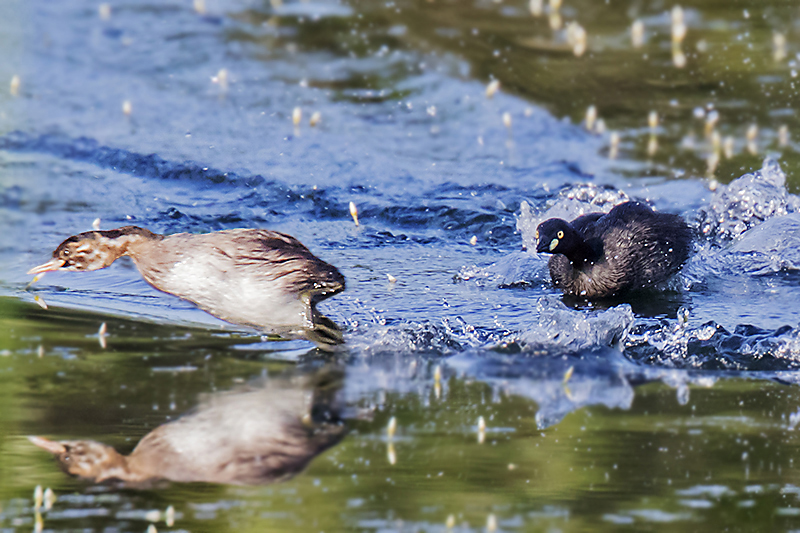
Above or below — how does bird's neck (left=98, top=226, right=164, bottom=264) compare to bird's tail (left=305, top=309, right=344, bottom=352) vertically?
above

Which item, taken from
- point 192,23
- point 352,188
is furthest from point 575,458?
point 192,23

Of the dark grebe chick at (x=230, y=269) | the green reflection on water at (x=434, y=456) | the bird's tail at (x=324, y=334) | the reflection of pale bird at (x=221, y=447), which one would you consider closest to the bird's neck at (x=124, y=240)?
the dark grebe chick at (x=230, y=269)

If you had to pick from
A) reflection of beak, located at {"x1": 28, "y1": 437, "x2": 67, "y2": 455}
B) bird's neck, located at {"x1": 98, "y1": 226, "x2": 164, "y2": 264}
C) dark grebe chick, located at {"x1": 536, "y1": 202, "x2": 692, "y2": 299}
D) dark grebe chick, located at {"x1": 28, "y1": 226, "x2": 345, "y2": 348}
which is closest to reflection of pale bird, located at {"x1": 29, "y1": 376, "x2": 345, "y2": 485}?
reflection of beak, located at {"x1": 28, "y1": 437, "x2": 67, "y2": 455}

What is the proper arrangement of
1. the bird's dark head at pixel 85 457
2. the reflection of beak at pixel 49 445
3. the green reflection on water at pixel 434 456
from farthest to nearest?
the reflection of beak at pixel 49 445 → the bird's dark head at pixel 85 457 → the green reflection on water at pixel 434 456

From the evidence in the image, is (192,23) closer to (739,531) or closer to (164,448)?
(164,448)

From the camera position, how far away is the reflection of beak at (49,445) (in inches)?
119

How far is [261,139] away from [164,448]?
4.28m

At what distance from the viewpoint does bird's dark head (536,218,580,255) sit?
4.79 m

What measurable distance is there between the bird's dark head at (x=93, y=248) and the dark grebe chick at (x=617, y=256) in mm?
2117

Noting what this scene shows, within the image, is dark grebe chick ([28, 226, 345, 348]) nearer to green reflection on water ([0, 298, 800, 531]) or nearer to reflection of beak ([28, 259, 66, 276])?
reflection of beak ([28, 259, 66, 276])

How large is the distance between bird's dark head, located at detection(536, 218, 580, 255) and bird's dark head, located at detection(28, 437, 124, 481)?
8.32 feet

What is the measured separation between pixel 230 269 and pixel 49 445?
3.42 ft

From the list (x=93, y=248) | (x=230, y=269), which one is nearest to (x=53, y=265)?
(x=93, y=248)

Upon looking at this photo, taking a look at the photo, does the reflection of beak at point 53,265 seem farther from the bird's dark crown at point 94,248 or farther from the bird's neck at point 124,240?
the bird's neck at point 124,240
